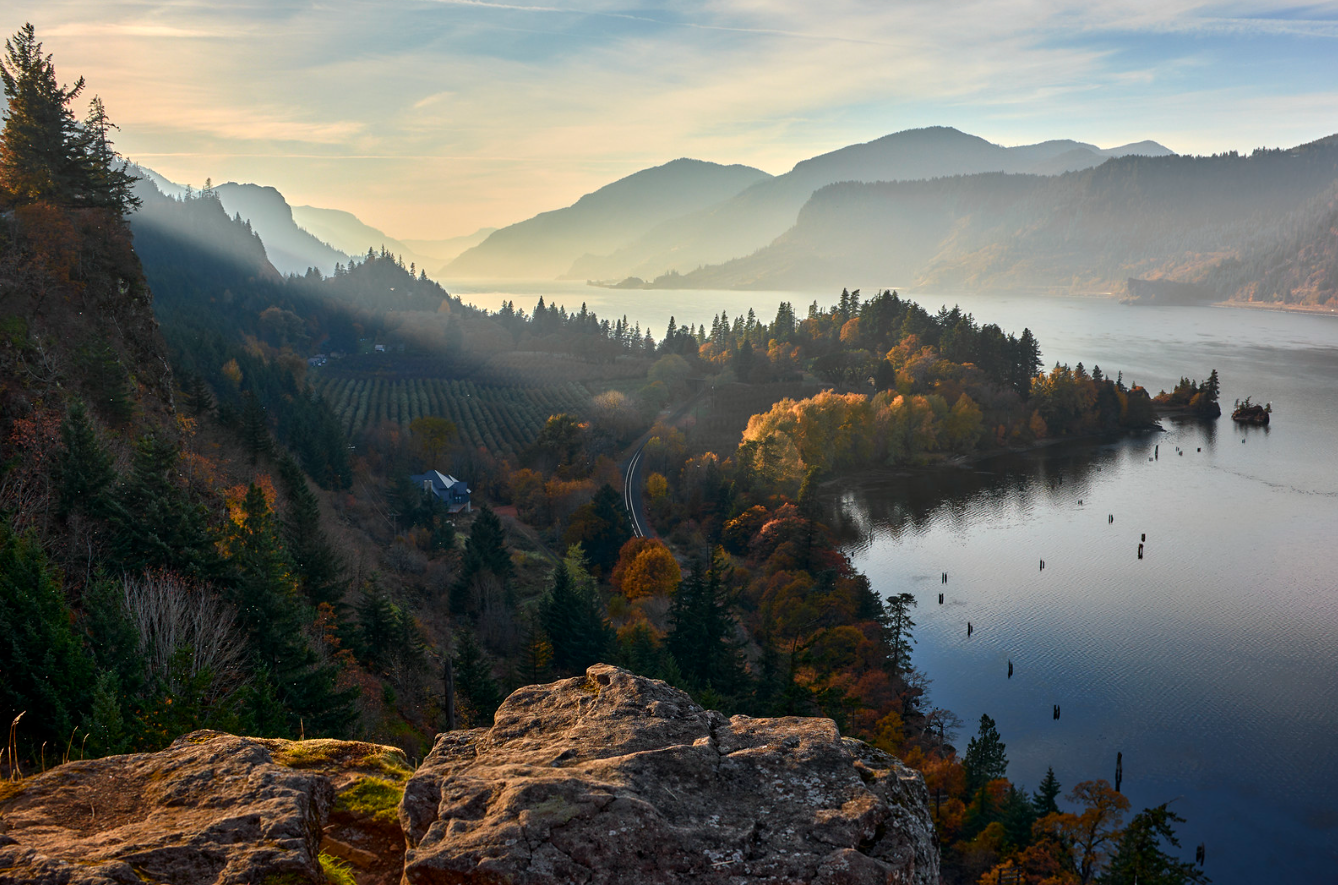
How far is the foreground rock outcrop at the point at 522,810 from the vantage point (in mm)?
4645

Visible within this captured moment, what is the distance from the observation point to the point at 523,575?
5838cm

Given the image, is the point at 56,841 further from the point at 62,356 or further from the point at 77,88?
the point at 77,88

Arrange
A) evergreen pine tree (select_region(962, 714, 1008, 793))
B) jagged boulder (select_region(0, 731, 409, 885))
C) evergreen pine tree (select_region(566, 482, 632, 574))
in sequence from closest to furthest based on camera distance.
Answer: jagged boulder (select_region(0, 731, 409, 885)), evergreen pine tree (select_region(962, 714, 1008, 793)), evergreen pine tree (select_region(566, 482, 632, 574))

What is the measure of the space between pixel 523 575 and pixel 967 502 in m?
54.7

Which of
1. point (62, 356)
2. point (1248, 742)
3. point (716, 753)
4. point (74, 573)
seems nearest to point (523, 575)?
point (62, 356)

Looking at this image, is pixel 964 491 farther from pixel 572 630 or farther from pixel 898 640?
pixel 572 630

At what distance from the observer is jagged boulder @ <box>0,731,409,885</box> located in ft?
15.6

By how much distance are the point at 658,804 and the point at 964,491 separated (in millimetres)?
95339

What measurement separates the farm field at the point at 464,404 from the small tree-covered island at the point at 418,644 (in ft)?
6.26

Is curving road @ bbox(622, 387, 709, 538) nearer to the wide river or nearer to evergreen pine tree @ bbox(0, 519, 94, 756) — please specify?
the wide river

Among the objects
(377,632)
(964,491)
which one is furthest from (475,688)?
(964,491)

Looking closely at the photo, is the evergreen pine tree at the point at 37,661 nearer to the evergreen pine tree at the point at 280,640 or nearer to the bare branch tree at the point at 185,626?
the bare branch tree at the point at 185,626

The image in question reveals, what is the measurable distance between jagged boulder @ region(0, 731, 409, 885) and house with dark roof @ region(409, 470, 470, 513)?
237 feet

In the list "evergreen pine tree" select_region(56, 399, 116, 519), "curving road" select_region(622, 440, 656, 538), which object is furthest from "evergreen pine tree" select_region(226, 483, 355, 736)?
"curving road" select_region(622, 440, 656, 538)
